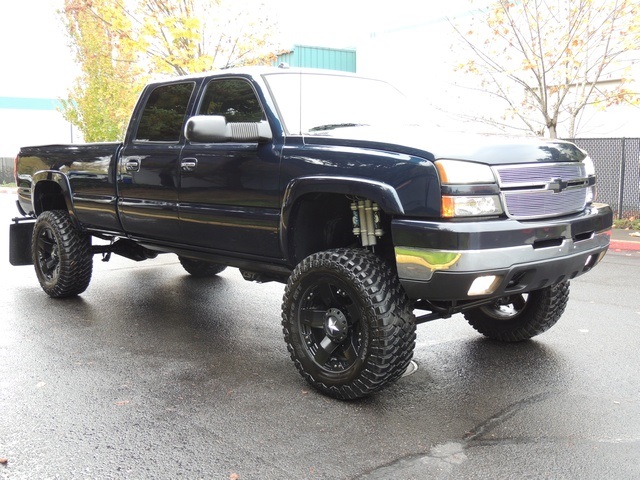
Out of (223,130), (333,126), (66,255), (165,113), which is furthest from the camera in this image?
(66,255)

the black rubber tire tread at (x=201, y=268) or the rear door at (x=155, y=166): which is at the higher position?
the rear door at (x=155, y=166)

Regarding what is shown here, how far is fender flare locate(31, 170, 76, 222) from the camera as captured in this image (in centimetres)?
650

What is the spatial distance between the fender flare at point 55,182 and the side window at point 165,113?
3.76 ft

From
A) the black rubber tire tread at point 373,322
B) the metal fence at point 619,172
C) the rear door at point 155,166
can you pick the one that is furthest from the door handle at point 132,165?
the metal fence at point 619,172

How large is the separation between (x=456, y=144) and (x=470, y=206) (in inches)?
15.3

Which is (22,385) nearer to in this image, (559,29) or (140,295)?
(140,295)

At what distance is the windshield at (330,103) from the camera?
4582 millimetres

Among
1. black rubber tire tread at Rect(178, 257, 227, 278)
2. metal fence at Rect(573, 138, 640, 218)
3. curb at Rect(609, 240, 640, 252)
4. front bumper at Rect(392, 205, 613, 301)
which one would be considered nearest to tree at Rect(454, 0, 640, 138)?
metal fence at Rect(573, 138, 640, 218)

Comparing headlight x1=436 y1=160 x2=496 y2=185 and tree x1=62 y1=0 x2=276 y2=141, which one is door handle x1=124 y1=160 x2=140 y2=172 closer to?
headlight x1=436 y1=160 x2=496 y2=185

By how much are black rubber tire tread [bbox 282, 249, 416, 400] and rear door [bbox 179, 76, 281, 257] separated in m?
0.66

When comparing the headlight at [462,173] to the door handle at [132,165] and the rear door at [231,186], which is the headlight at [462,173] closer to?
the rear door at [231,186]

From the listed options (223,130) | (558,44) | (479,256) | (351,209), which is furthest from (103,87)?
(479,256)

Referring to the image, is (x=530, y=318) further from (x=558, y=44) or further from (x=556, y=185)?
(x=558, y=44)

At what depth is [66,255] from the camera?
21.2ft
